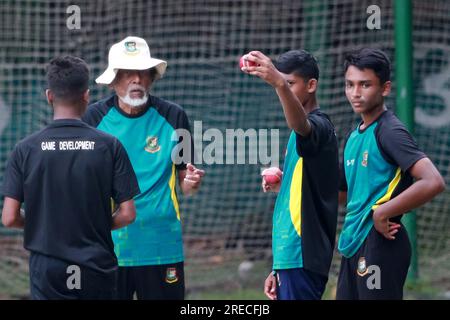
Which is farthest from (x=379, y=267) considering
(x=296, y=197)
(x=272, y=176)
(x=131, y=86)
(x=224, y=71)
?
(x=224, y=71)

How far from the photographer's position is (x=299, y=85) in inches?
206

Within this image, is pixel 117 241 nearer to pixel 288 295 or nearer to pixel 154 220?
pixel 154 220

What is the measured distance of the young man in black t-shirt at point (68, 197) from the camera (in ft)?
15.7

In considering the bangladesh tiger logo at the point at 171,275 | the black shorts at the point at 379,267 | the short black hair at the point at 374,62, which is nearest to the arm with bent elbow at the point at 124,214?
the bangladesh tiger logo at the point at 171,275

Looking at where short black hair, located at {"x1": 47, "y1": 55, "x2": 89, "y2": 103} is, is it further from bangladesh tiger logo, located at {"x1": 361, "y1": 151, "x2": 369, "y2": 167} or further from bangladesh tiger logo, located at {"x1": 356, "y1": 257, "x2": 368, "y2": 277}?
bangladesh tiger logo, located at {"x1": 356, "y1": 257, "x2": 368, "y2": 277}

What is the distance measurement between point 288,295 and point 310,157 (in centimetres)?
69

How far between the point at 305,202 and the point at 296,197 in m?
0.05

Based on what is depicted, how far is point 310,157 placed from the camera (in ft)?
16.8

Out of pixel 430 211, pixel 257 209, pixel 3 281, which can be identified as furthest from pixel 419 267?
pixel 3 281

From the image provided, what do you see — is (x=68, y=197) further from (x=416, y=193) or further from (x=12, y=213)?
(x=416, y=193)

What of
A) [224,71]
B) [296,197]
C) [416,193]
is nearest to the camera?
[416,193]

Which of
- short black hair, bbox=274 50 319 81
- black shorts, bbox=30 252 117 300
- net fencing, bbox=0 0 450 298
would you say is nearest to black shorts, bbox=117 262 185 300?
black shorts, bbox=30 252 117 300

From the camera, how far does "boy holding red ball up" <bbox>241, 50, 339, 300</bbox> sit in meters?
5.12

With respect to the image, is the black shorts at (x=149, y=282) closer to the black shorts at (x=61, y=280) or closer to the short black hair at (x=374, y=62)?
the black shorts at (x=61, y=280)
